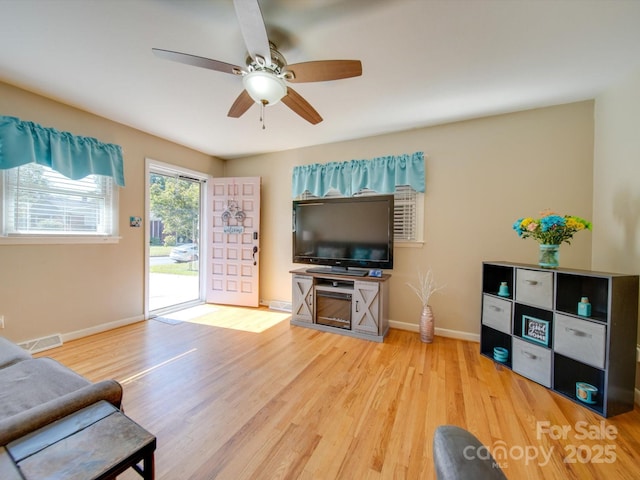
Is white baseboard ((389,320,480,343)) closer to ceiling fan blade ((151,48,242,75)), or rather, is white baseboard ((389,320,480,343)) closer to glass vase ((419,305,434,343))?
glass vase ((419,305,434,343))

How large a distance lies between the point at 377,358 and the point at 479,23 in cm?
268

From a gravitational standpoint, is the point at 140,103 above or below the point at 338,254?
above

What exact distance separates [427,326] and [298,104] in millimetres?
2586

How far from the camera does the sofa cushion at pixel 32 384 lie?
1070mm

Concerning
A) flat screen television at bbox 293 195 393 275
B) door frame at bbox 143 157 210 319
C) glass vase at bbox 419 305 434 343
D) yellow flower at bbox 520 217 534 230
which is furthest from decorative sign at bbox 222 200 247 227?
yellow flower at bbox 520 217 534 230

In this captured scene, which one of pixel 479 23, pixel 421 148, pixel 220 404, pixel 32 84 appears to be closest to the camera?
pixel 479 23

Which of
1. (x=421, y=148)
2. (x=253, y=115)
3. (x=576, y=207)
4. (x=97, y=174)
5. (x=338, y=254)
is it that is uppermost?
(x=253, y=115)

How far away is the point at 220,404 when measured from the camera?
5.70 ft

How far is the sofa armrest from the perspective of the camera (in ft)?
2.61

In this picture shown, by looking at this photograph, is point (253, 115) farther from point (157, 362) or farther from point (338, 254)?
point (157, 362)

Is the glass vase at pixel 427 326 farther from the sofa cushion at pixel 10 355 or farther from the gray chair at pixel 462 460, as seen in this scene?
the sofa cushion at pixel 10 355

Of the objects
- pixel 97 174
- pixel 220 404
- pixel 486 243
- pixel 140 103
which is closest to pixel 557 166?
pixel 486 243

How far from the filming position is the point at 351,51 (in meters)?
1.80

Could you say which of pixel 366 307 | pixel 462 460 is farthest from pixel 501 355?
pixel 462 460
